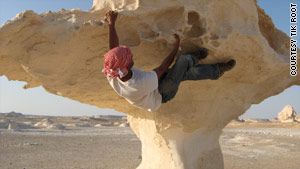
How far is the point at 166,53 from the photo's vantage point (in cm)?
307

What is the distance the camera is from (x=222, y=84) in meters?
3.86

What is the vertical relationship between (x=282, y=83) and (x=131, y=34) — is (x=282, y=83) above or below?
below

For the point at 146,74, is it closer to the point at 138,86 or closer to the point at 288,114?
the point at 138,86

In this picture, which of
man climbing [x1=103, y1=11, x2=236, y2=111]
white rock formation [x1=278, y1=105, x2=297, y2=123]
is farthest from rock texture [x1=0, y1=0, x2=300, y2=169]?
white rock formation [x1=278, y1=105, x2=297, y2=123]

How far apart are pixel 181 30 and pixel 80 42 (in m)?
1.13

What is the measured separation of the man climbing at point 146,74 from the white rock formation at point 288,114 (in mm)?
30141

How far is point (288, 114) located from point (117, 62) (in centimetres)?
3171

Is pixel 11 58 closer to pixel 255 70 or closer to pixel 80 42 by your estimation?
pixel 80 42

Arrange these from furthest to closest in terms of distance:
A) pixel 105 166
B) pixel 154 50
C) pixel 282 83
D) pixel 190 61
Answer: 1. pixel 105 166
2. pixel 282 83
3. pixel 154 50
4. pixel 190 61

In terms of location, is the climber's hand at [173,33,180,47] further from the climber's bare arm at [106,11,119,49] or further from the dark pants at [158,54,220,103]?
the climber's bare arm at [106,11,119,49]

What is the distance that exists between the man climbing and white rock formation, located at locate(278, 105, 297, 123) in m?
30.1

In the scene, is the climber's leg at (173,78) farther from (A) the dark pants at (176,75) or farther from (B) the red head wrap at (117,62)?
(B) the red head wrap at (117,62)

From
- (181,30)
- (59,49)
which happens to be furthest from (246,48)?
(59,49)

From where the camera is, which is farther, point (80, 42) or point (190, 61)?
point (80, 42)
